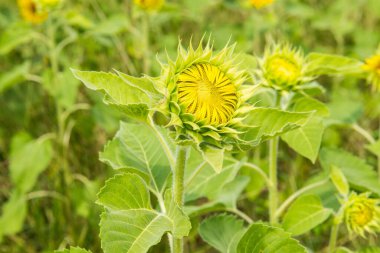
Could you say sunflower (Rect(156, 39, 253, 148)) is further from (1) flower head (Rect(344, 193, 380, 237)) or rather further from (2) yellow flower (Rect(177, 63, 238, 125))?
(1) flower head (Rect(344, 193, 380, 237))

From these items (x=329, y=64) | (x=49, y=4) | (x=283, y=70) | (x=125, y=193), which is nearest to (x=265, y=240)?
(x=125, y=193)

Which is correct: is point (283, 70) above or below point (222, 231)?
above

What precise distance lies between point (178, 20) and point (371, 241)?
89.9 inches

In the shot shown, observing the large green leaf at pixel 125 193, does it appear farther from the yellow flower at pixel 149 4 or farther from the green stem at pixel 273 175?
the yellow flower at pixel 149 4

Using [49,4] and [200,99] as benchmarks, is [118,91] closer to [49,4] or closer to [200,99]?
[200,99]

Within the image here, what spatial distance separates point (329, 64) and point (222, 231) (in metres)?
0.60

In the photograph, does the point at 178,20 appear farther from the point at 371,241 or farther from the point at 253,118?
the point at 253,118

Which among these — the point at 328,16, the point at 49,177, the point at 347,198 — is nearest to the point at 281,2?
the point at 328,16

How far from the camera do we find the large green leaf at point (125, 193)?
126 centimetres

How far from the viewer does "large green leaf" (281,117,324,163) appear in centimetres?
162

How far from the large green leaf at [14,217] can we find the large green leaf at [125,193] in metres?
1.38

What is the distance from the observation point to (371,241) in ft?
7.59

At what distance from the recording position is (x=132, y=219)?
1259 mm

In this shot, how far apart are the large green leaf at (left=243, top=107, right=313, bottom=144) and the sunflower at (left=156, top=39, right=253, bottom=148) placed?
0.06m
